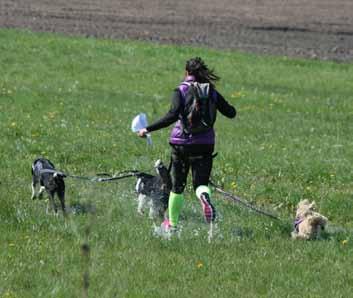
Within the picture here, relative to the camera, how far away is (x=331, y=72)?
2484 cm

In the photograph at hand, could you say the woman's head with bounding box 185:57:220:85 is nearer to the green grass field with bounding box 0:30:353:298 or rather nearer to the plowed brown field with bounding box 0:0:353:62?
the green grass field with bounding box 0:30:353:298

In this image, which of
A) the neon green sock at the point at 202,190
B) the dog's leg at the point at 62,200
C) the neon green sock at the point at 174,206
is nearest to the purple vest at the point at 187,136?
the neon green sock at the point at 202,190

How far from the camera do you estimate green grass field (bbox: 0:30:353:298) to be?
7805 millimetres

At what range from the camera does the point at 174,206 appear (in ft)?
31.2

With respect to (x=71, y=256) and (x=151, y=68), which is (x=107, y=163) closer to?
(x=71, y=256)

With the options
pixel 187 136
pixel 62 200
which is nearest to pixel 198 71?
pixel 187 136

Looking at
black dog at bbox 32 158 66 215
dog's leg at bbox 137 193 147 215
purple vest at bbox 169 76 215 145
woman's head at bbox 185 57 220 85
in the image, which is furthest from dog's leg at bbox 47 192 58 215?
woman's head at bbox 185 57 220 85

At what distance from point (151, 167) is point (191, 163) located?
3.37m

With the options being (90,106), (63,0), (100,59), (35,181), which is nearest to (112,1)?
(63,0)

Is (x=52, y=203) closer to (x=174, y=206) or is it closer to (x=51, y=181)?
(x=51, y=181)

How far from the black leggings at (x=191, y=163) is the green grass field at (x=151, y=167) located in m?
0.52

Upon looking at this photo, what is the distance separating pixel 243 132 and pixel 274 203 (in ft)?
16.0

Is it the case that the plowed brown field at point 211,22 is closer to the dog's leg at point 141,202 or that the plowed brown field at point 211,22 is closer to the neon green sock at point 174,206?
the dog's leg at point 141,202

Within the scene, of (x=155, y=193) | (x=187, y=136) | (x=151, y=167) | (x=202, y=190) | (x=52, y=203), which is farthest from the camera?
(x=151, y=167)
